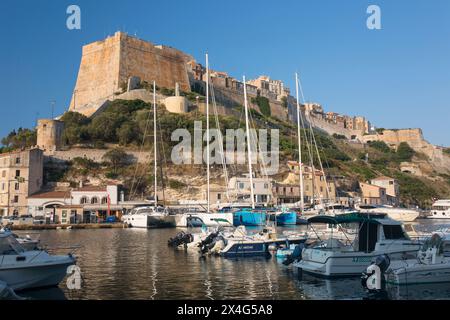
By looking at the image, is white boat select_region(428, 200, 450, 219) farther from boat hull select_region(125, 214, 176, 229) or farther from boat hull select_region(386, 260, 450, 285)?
boat hull select_region(386, 260, 450, 285)

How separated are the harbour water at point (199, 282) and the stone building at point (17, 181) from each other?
30.3 metres

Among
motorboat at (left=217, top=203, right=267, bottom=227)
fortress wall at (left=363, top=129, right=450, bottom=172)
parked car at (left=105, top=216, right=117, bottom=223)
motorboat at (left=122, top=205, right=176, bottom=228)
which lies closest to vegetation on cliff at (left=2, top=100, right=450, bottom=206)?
parked car at (left=105, top=216, right=117, bottom=223)

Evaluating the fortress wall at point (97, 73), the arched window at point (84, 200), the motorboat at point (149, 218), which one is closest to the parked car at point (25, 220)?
the arched window at point (84, 200)

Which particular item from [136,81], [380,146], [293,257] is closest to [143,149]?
[136,81]

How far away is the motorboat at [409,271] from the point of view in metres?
14.2

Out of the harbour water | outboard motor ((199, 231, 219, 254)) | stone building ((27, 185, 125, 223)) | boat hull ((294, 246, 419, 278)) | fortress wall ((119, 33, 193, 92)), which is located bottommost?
the harbour water

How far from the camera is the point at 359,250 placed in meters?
17.1

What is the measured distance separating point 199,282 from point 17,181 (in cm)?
3941

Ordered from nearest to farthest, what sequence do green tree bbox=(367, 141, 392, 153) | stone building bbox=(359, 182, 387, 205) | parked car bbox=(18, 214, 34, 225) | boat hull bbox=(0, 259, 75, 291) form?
1. boat hull bbox=(0, 259, 75, 291)
2. parked car bbox=(18, 214, 34, 225)
3. stone building bbox=(359, 182, 387, 205)
4. green tree bbox=(367, 141, 392, 153)

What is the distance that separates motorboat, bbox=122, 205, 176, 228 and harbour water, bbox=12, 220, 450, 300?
20067 mm

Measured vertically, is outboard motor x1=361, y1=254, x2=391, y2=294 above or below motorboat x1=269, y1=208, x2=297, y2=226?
below

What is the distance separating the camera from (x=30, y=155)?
2004 inches

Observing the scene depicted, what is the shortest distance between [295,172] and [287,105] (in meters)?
48.1

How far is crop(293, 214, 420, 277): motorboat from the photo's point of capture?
52.7ft
